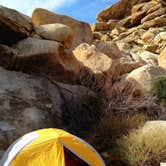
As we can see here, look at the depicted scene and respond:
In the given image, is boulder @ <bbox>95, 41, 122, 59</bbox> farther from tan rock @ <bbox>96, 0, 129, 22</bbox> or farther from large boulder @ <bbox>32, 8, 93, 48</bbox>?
tan rock @ <bbox>96, 0, 129, 22</bbox>

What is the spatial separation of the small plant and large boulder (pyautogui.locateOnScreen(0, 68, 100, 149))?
1.69 meters

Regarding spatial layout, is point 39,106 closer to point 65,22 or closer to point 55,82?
point 55,82

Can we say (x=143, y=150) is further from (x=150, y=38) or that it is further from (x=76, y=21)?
(x=150, y=38)

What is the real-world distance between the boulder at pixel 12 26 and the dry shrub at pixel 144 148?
4.06 meters

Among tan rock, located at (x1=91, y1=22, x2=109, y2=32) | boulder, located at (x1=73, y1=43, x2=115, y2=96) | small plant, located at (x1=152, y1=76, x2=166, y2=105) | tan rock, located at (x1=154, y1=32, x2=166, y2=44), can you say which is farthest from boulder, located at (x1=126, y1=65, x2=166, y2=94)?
tan rock, located at (x1=91, y1=22, x2=109, y2=32)

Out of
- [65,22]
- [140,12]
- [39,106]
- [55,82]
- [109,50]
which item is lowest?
[39,106]

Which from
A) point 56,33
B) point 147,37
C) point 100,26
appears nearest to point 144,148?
point 56,33

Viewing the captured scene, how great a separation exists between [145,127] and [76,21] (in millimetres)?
12121

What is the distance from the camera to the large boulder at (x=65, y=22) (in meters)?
19.0

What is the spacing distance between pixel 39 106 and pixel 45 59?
1674mm

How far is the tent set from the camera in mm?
6770

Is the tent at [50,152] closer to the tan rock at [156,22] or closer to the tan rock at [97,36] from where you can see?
the tan rock at [97,36]

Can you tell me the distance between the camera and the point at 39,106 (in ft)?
32.4

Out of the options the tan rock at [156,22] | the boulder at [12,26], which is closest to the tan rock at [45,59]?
the boulder at [12,26]
